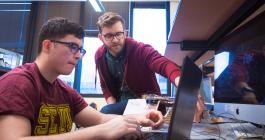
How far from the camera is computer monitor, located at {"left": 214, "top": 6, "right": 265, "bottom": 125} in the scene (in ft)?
3.24

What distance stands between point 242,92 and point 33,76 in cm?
88

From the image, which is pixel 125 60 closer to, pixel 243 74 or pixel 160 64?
pixel 160 64

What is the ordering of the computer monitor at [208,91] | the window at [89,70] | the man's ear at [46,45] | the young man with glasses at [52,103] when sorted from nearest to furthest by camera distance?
1. the young man with glasses at [52,103]
2. the man's ear at [46,45]
3. the computer monitor at [208,91]
4. the window at [89,70]

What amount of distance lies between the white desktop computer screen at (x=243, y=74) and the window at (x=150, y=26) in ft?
9.82

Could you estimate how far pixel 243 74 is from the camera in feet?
3.69

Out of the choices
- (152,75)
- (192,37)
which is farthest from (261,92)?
(192,37)

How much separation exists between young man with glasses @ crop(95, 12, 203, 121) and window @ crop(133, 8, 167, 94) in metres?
2.72

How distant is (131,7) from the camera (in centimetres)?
459

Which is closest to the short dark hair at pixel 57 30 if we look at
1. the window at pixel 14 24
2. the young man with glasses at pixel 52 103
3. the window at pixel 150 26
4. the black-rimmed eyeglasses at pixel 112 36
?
the young man with glasses at pixel 52 103

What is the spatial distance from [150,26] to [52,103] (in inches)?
142

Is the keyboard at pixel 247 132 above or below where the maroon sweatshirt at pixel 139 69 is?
below

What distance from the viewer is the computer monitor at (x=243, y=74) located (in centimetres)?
99

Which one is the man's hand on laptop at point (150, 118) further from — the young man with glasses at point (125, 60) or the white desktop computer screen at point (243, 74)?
the young man with glasses at point (125, 60)

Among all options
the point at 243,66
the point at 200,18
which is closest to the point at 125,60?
the point at 200,18
